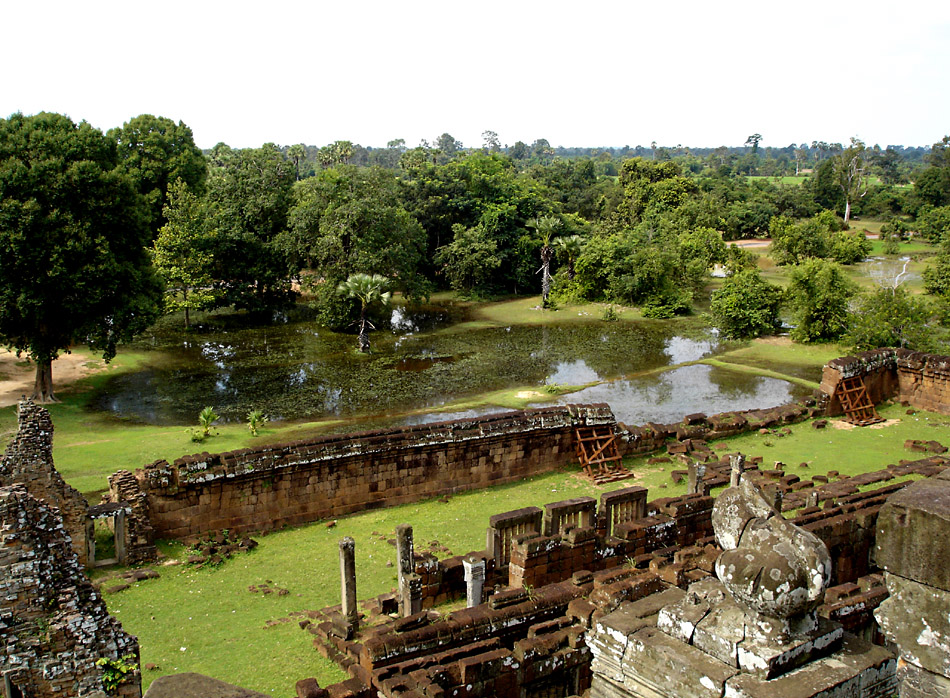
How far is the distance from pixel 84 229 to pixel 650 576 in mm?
18227

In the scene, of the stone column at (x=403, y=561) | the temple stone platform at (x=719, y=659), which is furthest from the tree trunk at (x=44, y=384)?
the temple stone platform at (x=719, y=659)

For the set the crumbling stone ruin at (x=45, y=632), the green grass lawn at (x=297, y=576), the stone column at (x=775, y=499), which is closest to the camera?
the stone column at (x=775, y=499)

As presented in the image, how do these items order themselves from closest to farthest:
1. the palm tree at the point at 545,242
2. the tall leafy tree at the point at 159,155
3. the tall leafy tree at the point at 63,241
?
the tall leafy tree at the point at 63,241 < the tall leafy tree at the point at 159,155 < the palm tree at the point at 545,242

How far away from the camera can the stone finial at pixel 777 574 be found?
9.19ft

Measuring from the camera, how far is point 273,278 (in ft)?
111

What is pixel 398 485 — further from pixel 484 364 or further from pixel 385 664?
pixel 484 364

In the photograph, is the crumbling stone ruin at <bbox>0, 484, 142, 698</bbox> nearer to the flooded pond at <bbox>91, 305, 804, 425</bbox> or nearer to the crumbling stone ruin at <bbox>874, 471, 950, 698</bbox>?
the crumbling stone ruin at <bbox>874, 471, 950, 698</bbox>

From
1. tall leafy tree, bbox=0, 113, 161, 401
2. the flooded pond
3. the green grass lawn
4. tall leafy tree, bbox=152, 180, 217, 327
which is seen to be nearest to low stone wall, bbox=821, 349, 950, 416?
the green grass lawn

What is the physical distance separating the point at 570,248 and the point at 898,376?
2303cm

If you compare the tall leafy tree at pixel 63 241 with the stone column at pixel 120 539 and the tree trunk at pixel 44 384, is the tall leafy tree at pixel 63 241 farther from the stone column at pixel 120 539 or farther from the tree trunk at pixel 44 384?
the stone column at pixel 120 539

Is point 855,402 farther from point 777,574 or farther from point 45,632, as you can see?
point 45,632

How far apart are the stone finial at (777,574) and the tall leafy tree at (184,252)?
95.8ft

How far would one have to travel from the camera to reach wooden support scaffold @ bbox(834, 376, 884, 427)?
17250 mm

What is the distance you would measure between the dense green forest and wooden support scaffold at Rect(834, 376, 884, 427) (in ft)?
18.5
